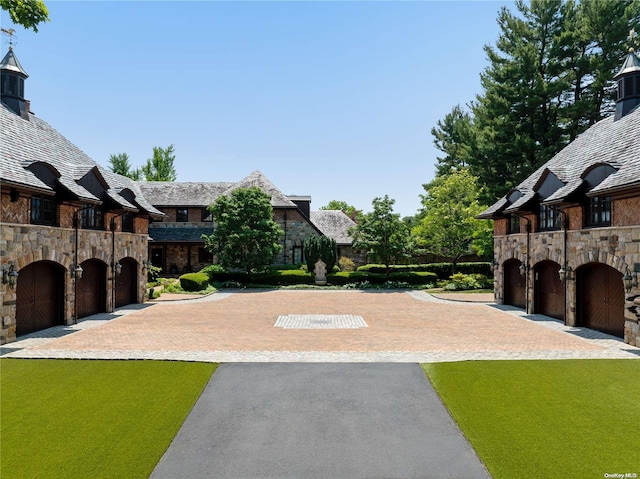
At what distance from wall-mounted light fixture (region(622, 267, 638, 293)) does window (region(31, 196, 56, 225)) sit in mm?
20348

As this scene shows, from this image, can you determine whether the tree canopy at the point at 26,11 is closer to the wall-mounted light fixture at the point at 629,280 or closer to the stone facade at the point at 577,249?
the stone facade at the point at 577,249

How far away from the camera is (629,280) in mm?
13180

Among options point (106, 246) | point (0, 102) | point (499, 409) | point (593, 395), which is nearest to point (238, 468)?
point (499, 409)

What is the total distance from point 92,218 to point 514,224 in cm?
2173

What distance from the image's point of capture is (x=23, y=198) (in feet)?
46.0

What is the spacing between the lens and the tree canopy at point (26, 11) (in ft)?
26.0

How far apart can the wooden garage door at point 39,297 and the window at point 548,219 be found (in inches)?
831

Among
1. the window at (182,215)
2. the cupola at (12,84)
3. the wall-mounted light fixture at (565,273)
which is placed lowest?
the wall-mounted light fixture at (565,273)

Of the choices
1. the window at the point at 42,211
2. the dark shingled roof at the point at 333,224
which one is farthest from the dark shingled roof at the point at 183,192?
the window at the point at 42,211

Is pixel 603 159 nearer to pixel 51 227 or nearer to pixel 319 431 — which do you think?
pixel 319 431

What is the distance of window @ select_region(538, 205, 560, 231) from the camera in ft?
60.4

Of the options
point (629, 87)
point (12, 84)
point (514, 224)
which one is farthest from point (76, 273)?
point (629, 87)

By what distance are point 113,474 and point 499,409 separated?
6.78m

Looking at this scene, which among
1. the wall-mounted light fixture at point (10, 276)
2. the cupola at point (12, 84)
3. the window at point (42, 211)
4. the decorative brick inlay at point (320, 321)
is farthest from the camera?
the cupola at point (12, 84)
